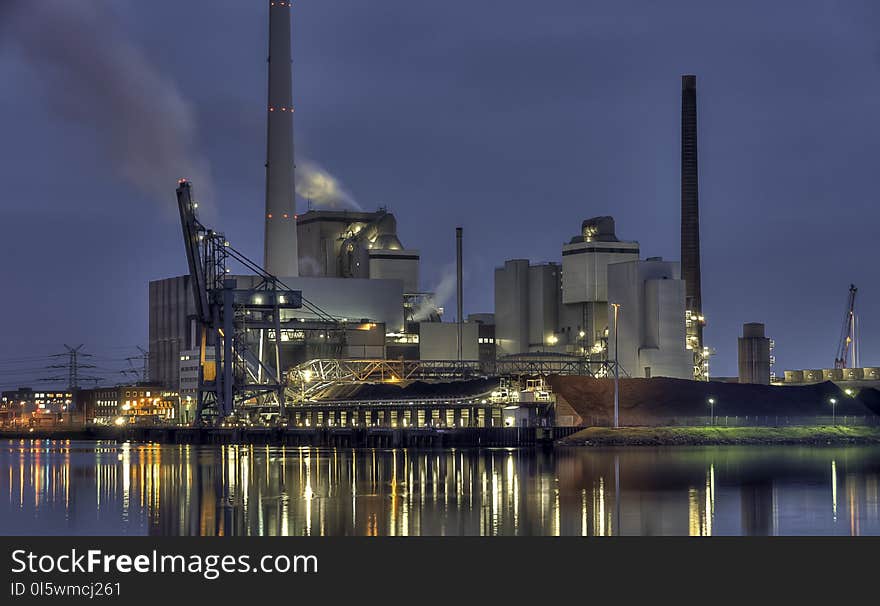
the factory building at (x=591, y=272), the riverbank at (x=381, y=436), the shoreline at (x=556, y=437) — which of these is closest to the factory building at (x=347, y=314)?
the riverbank at (x=381, y=436)

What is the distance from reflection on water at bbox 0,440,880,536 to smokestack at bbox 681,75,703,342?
36.8m

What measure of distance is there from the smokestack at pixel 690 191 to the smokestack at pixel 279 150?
2847 cm

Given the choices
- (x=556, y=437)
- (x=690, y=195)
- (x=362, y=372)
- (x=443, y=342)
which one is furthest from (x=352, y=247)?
(x=556, y=437)

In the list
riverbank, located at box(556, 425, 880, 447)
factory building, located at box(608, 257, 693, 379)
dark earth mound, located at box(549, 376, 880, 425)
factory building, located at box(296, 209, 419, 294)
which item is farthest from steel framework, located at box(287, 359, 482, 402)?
riverbank, located at box(556, 425, 880, 447)

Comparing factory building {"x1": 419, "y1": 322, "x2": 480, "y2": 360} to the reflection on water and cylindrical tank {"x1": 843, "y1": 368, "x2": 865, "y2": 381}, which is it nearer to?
cylindrical tank {"x1": 843, "y1": 368, "x2": 865, "y2": 381}

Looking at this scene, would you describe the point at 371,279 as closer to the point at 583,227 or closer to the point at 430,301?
the point at 430,301

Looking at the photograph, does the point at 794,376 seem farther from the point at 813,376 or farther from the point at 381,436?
the point at 381,436

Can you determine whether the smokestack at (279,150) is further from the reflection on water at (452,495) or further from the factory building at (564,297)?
the reflection on water at (452,495)

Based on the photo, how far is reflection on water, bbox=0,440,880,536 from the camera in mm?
37125

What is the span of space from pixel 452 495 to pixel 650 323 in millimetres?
56041

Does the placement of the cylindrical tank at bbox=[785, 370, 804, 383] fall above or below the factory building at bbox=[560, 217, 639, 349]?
below

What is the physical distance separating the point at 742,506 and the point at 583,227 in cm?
6906

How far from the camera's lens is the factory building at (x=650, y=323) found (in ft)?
325

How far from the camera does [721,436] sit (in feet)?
282
